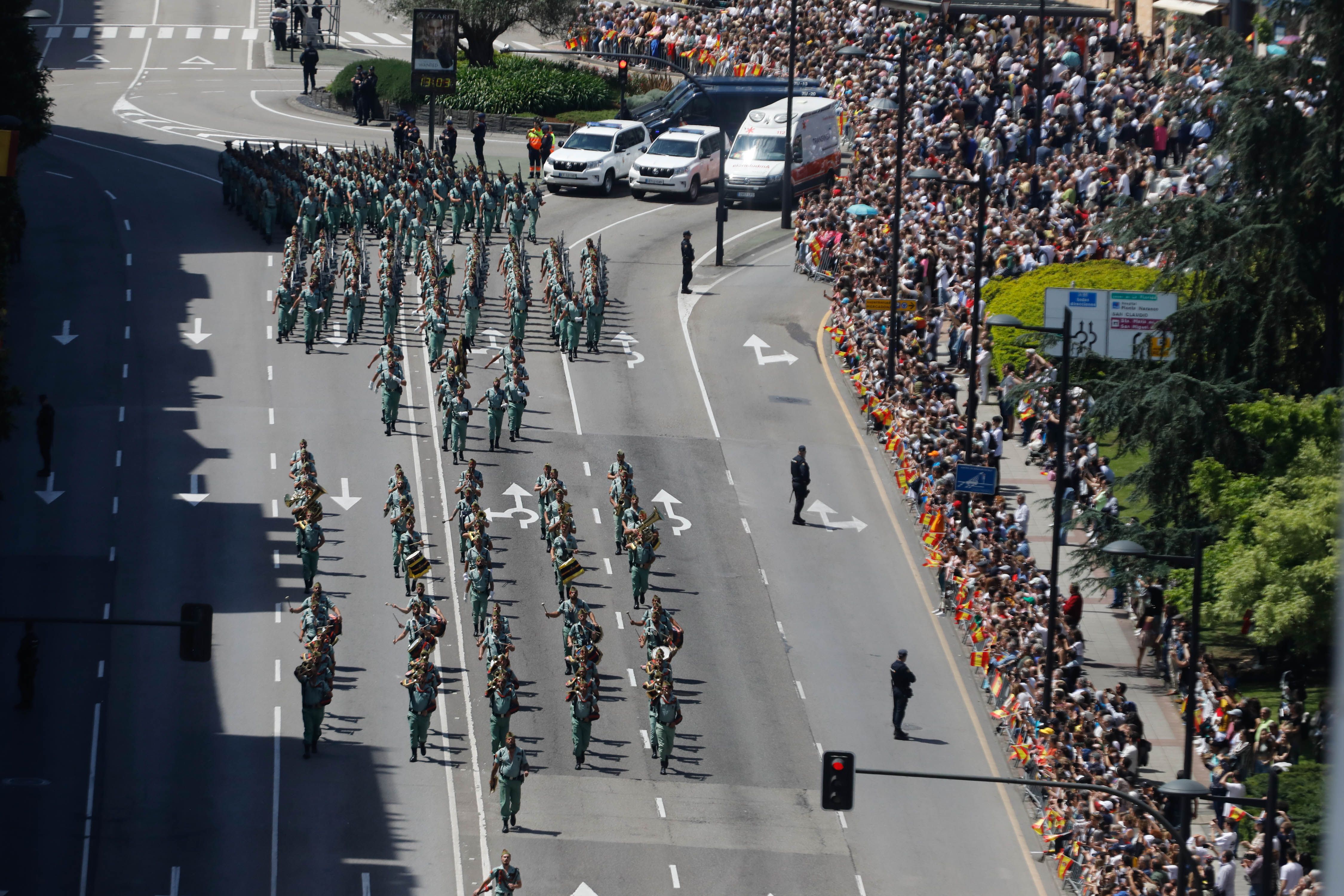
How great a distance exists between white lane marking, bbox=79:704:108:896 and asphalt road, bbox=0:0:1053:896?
69 millimetres

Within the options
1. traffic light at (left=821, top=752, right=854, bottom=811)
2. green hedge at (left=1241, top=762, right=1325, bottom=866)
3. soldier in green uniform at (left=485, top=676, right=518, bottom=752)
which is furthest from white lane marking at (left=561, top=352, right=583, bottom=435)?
traffic light at (left=821, top=752, right=854, bottom=811)

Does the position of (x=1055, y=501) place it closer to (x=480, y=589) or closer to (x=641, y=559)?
(x=641, y=559)

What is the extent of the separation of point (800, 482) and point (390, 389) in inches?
327

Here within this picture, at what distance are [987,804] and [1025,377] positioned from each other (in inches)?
486

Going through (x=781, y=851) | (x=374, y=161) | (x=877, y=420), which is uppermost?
(x=374, y=161)

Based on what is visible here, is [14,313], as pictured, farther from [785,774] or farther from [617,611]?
[785,774]

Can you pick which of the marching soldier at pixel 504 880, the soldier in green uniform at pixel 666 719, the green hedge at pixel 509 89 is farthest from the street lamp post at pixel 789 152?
the marching soldier at pixel 504 880

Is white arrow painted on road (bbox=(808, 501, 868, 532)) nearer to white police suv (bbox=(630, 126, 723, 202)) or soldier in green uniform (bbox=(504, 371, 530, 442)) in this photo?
soldier in green uniform (bbox=(504, 371, 530, 442))

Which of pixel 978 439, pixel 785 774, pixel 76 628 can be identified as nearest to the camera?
pixel 785 774

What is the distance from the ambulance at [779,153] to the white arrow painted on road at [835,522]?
19.2 m

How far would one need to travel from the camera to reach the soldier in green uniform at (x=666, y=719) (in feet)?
96.9

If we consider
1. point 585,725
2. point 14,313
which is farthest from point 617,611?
point 14,313

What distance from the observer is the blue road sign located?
3400 centimetres

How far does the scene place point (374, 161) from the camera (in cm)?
5409
